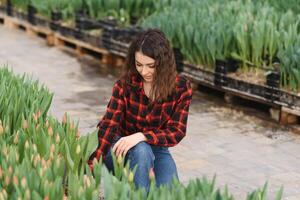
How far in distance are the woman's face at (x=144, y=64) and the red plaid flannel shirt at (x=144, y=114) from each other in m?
0.17

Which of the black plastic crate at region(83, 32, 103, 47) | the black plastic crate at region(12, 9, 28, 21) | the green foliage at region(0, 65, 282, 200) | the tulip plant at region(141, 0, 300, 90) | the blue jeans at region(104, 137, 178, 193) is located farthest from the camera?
the black plastic crate at region(12, 9, 28, 21)

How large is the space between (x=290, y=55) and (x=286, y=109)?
0.44 metres

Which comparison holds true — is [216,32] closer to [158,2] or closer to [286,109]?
[286,109]

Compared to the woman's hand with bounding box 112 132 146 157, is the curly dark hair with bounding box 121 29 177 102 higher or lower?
higher

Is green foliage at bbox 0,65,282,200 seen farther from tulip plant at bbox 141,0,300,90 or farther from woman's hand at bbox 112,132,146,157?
tulip plant at bbox 141,0,300,90

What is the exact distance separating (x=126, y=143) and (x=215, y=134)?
8.12 feet

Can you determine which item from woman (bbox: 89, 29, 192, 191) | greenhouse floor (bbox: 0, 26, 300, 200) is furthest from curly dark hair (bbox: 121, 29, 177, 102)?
greenhouse floor (bbox: 0, 26, 300, 200)

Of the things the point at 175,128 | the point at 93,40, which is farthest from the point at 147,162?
the point at 93,40

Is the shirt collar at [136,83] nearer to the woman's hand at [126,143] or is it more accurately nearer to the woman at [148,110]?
the woman at [148,110]

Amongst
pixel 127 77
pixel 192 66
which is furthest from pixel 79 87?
pixel 127 77

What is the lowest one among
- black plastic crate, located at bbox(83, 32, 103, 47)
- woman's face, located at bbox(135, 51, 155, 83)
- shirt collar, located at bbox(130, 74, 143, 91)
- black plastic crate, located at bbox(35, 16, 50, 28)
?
black plastic crate, located at bbox(35, 16, 50, 28)

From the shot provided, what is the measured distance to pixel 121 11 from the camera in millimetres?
8867

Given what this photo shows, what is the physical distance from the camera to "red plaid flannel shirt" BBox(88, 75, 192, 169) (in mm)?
3732

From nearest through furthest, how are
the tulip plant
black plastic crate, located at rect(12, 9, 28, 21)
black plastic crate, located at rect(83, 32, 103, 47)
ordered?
the tulip plant, black plastic crate, located at rect(83, 32, 103, 47), black plastic crate, located at rect(12, 9, 28, 21)
